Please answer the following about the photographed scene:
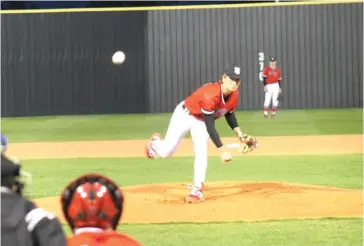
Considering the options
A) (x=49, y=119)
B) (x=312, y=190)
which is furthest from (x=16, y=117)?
(x=312, y=190)

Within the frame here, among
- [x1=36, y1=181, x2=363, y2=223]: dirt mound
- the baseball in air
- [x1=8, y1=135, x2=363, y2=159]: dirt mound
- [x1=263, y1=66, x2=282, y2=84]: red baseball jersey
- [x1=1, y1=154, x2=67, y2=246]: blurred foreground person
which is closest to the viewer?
[x1=1, y1=154, x2=67, y2=246]: blurred foreground person

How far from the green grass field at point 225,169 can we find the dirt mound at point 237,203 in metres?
0.40

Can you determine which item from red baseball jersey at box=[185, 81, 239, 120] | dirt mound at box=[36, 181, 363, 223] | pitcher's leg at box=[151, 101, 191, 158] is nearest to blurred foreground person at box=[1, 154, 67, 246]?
dirt mound at box=[36, 181, 363, 223]

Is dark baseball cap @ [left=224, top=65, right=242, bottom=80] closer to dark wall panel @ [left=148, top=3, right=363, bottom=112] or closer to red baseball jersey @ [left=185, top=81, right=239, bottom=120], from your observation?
red baseball jersey @ [left=185, top=81, right=239, bottom=120]

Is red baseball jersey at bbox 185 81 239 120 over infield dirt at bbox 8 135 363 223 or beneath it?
over

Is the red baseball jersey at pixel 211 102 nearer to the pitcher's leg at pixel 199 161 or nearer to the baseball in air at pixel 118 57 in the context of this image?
the pitcher's leg at pixel 199 161

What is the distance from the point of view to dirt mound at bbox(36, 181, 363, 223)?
8.41 metres

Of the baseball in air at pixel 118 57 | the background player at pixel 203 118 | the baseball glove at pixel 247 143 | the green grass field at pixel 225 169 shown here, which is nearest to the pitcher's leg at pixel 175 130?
the background player at pixel 203 118

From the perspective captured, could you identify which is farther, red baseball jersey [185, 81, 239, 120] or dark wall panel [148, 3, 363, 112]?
dark wall panel [148, 3, 363, 112]

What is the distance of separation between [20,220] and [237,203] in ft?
21.6

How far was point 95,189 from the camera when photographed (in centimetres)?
280

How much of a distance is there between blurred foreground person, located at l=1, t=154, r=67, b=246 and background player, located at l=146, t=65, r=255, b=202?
615 centimetres

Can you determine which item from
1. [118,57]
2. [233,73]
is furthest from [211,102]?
[118,57]

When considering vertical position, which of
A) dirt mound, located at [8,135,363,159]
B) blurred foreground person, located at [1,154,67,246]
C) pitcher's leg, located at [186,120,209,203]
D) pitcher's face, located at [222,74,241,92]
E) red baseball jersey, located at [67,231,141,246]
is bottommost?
dirt mound, located at [8,135,363,159]
